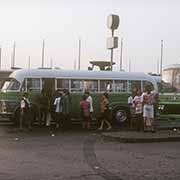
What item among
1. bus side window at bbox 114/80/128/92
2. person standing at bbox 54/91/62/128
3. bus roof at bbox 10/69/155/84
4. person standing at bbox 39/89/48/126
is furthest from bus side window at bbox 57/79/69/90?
bus side window at bbox 114/80/128/92

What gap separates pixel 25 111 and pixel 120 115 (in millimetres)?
5253

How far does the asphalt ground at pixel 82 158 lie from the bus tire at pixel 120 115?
5081mm

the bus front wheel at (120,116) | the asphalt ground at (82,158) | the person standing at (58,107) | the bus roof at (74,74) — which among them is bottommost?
the asphalt ground at (82,158)

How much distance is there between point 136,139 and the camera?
14.6 m

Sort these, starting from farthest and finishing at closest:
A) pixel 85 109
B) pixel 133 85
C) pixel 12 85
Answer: pixel 133 85 < pixel 12 85 < pixel 85 109

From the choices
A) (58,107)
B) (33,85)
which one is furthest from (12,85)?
(58,107)

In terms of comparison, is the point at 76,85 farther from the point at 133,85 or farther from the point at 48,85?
the point at 133,85

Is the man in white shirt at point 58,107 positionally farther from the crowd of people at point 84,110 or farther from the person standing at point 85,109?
the person standing at point 85,109

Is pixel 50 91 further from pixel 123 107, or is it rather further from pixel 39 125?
Result: pixel 123 107

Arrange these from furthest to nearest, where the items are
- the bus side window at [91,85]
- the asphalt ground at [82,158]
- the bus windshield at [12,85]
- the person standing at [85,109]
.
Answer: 1. the bus side window at [91,85]
2. the bus windshield at [12,85]
3. the person standing at [85,109]
4. the asphalt ground at [82,158]

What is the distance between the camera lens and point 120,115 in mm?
21047

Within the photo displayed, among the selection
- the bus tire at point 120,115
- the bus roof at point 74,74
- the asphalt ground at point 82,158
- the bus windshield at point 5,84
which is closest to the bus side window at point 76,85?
Result: the bus roof at point 74,74

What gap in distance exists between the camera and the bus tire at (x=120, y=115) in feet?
68.7

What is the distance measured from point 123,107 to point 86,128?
2924 millimetres
